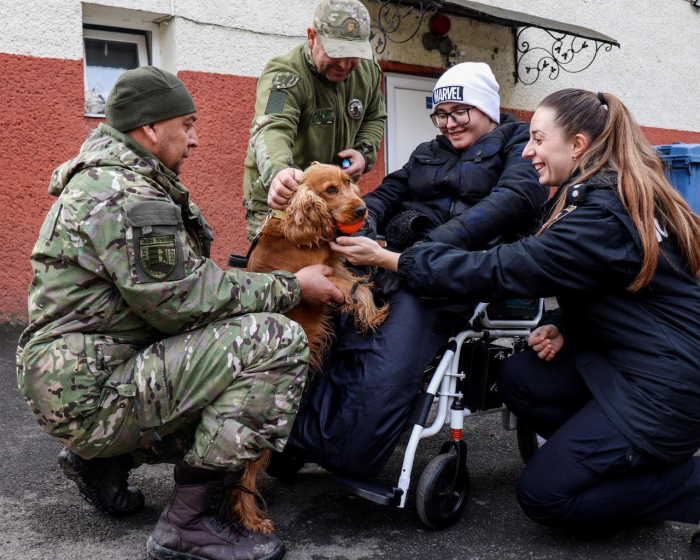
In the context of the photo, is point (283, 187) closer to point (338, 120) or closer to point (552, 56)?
point (338, 120)

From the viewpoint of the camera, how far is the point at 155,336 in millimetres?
2424

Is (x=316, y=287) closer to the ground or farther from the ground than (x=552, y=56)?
closer to the ground

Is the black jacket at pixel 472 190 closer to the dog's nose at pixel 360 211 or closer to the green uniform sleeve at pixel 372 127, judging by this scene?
the dog's nose at pixel 360 211

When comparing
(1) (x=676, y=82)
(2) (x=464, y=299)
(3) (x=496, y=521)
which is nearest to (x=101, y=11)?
(2) (x=464, y=299)

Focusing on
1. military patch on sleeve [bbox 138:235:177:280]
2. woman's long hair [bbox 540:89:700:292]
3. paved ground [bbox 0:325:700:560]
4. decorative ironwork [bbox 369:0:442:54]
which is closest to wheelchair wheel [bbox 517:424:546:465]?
paved ground [bbox 0:325:700:560]

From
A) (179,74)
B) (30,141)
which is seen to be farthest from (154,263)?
(179,74)

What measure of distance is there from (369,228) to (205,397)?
119 centimetres

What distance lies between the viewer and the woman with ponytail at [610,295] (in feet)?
7.93

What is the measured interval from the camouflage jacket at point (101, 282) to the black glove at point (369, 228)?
2.88 ft

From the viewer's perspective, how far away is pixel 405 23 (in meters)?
→ 7.14

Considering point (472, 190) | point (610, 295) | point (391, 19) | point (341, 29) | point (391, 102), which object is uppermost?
point (391, 19)

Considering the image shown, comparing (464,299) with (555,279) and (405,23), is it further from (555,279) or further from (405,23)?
(405,23)

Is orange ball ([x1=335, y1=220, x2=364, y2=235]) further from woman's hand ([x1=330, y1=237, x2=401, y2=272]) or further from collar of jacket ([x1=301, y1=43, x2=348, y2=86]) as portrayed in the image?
collar of jacket ([x1=301, y1=43, x2=348, y2=86])

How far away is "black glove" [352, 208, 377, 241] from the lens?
3051 millimetres
